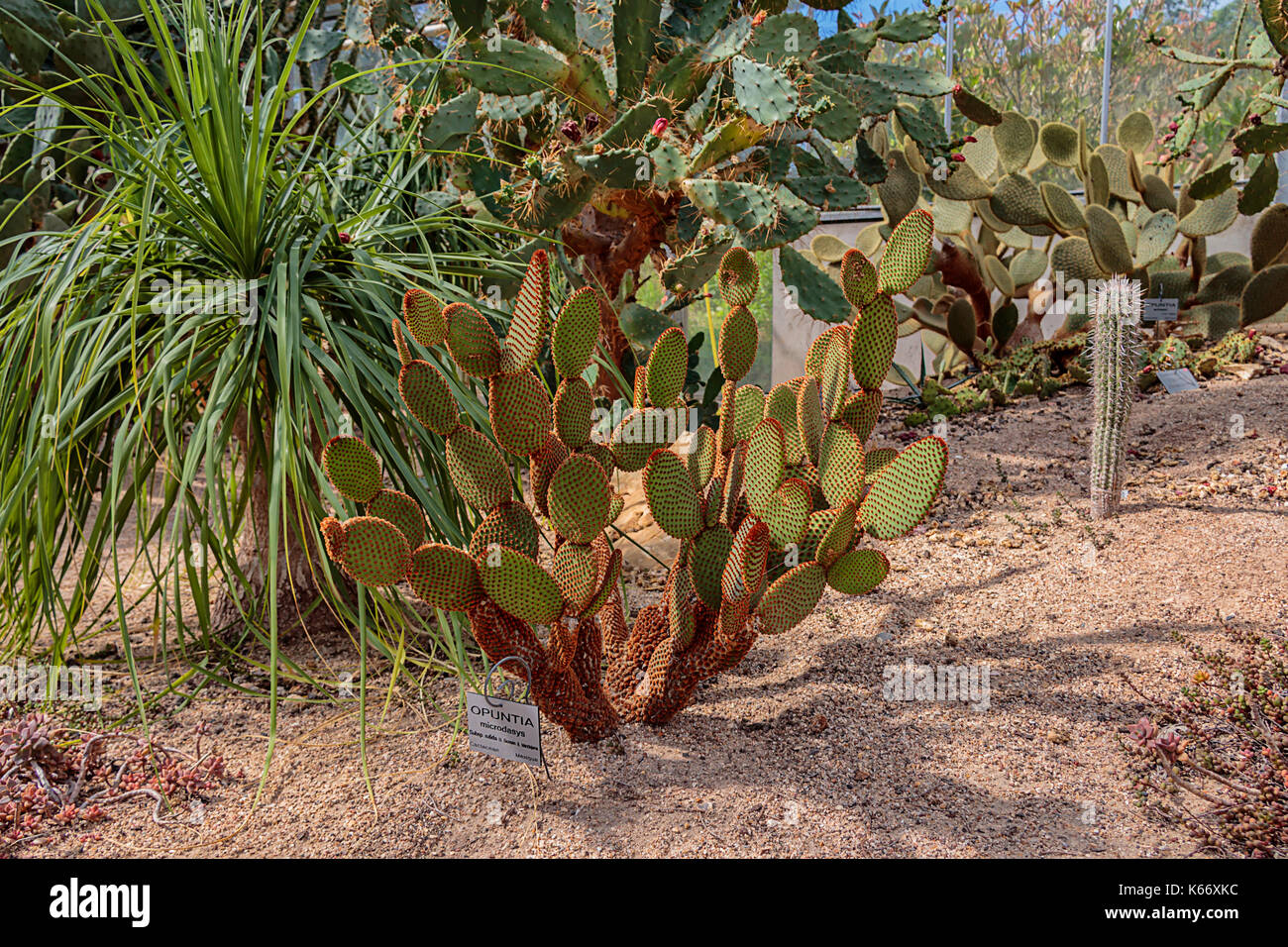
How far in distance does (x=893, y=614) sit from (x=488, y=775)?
0.97 metres

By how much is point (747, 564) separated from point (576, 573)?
24cm

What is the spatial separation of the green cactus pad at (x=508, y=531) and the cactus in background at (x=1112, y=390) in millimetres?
1600

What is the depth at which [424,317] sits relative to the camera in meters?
1.24

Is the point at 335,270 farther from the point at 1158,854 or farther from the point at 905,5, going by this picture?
the point at 905,5

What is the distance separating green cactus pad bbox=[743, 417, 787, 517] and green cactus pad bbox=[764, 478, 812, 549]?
1cm

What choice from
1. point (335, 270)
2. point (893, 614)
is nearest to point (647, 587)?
point (893, 614)

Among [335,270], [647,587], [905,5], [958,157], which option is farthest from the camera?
[905,5]

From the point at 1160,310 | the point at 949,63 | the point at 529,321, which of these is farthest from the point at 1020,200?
the point at 529,321

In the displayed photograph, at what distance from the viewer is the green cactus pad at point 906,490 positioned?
1.36 metres

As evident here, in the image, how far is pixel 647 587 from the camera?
96.7 inches

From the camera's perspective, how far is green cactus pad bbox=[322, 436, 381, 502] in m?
1.20

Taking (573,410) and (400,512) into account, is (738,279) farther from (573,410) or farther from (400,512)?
(400,512)

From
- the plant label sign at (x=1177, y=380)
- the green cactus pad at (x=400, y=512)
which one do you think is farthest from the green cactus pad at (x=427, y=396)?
the plant label sign at (x=1177, y=380)

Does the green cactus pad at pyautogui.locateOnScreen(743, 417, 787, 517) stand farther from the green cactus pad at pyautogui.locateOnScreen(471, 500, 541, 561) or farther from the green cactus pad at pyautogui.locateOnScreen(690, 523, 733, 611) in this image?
the green cactus pad at pyautogui.locateOnScreen(471, 500, 541, 561)
